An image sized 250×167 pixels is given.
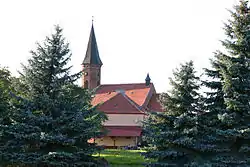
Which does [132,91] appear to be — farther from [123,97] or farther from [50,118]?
[50,118]

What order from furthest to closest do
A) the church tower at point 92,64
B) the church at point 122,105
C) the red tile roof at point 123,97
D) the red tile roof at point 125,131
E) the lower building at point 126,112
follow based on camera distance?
the church tower at point 92,64 → the red tile roof at point 123,97 → the church at point 122,105 → the lower building at point 126,112 → the red tile roof at point 125,131

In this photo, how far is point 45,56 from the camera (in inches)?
627

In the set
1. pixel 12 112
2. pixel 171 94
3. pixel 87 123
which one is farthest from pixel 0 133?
pixel 171 94

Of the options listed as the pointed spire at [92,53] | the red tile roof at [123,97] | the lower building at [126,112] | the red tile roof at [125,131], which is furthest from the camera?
the pointed spire at [92,53]

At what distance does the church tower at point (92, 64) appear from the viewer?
2354 inches

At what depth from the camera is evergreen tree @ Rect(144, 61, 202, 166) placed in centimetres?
1484

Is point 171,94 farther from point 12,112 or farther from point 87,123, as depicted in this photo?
point 12,112

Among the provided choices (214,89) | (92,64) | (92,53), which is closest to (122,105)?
(92,64)

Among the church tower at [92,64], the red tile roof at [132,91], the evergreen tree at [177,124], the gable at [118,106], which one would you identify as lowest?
the evergreen tree at [177,124]

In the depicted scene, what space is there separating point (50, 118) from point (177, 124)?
5.03 metres

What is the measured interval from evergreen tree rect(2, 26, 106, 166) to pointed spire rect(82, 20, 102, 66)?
43.7 metres

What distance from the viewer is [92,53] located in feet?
198


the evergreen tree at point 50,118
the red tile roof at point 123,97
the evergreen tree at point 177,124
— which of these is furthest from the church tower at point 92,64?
the evergreen tree at point 177,124

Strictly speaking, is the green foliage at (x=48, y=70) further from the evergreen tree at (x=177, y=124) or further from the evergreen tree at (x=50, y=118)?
the evergreen tree at (x=177, y=124)
